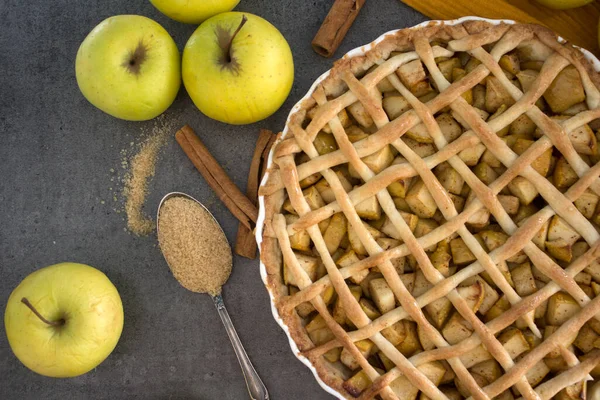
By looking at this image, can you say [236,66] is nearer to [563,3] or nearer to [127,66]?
[127,66]

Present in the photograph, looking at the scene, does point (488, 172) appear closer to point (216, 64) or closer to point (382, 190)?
point (382, 190)

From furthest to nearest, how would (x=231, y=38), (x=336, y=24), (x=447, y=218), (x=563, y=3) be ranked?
(x=336, y=24) → (x=563, y=3) → (x=231, y=38) → (x=447, y=218)

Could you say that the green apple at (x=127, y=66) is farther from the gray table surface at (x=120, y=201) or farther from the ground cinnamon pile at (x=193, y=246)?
the ground cinnamon pile at (x=193, y=246)

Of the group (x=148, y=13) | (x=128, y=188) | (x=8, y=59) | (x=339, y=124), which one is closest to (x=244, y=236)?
(x=128, y=188)

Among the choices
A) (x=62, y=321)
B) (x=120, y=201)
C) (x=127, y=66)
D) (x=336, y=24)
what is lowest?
(x=62, y=321)

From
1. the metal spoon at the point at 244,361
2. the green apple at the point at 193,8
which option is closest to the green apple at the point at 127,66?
the green apple at the point at 193,8

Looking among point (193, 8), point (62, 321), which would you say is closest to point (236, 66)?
point (193, 8)
